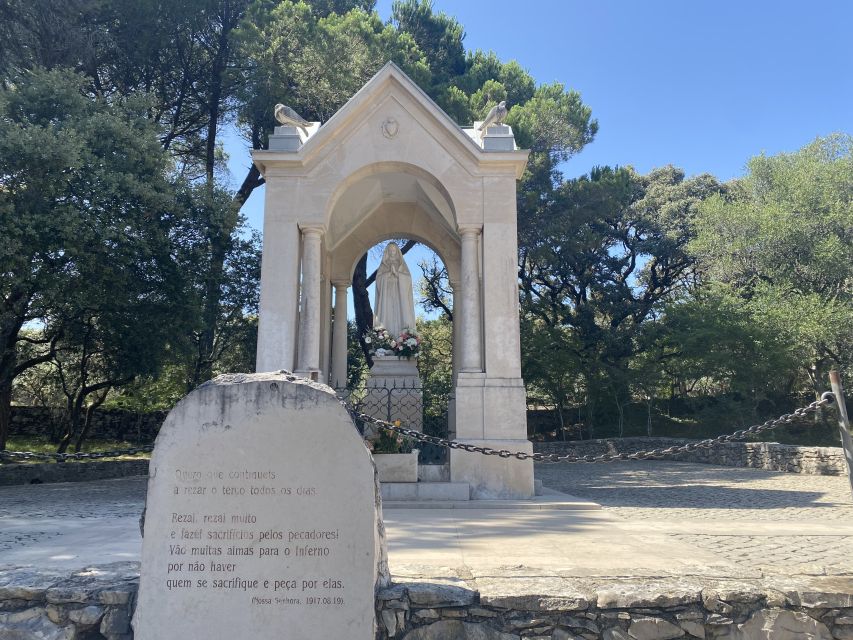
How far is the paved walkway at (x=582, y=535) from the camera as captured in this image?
4141mm

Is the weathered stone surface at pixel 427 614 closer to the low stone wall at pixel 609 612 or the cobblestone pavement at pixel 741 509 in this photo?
the low stone wall at pixel 609 612

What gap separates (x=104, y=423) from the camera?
24828 mm

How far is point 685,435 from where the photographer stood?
1033 inches

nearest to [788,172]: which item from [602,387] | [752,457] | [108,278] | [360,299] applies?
[602,387]

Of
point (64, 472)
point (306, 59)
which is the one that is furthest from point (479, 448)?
point (306, 59)

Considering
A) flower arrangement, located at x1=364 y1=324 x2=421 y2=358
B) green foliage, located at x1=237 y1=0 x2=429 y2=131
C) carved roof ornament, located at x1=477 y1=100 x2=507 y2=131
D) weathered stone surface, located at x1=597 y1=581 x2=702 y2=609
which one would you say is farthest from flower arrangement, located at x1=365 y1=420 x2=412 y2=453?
green foliage, located at x1=237 y1=0 x2=429 y2=131

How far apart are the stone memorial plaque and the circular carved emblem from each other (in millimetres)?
7756

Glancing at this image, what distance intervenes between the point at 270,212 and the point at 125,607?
7672 mm

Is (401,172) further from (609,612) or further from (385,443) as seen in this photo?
(609,612)

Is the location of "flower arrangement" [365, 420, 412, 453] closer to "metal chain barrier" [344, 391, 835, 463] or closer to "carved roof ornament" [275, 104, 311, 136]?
"metal chain barrier" [344, 391, 835, 463]

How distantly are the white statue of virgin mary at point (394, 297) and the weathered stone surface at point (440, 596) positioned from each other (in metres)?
9.47

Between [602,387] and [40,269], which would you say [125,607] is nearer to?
[40,269]

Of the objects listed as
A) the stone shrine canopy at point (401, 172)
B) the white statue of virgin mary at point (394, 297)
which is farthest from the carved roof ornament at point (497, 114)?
the white statue of virgin mary at point (394, 297)

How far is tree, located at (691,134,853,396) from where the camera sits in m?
21.2
